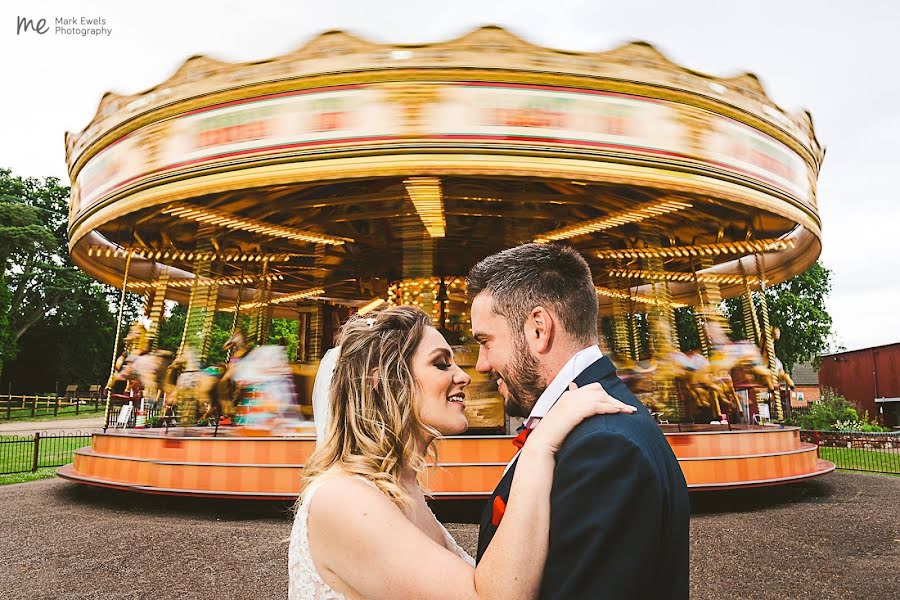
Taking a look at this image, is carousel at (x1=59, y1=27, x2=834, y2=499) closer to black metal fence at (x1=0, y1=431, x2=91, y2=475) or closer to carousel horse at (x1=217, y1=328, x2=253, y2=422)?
carousel horse at (x1=217, y1=328, x2=253, y2=422)

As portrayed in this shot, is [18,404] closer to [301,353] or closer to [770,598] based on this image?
[301,353]

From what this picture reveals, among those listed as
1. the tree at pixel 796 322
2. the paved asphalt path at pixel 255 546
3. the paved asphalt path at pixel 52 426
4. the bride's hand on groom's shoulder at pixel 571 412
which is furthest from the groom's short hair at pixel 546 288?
the tree at pixel 796 322

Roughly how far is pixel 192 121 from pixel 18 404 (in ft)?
107

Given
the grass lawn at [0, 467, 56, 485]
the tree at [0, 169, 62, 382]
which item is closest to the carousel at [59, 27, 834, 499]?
the grass lawn at [0, 467, 56, 485]

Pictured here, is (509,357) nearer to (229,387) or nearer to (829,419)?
(229,387)

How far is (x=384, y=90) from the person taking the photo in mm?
6891

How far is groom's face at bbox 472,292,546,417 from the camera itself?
1533 mm

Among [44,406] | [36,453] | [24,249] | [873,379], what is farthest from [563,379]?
[44,406]

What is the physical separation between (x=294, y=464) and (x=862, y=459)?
13951mm

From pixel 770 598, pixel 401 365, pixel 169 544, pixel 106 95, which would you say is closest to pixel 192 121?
pixel 106 95

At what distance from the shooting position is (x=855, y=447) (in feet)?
55.1

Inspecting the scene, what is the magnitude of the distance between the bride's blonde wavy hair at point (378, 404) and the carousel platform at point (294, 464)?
15.8 ft

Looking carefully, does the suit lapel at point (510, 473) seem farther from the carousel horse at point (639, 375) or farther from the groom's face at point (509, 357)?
the carousel horse at point (639, 375)

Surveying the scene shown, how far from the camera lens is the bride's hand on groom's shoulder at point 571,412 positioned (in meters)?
1.24
